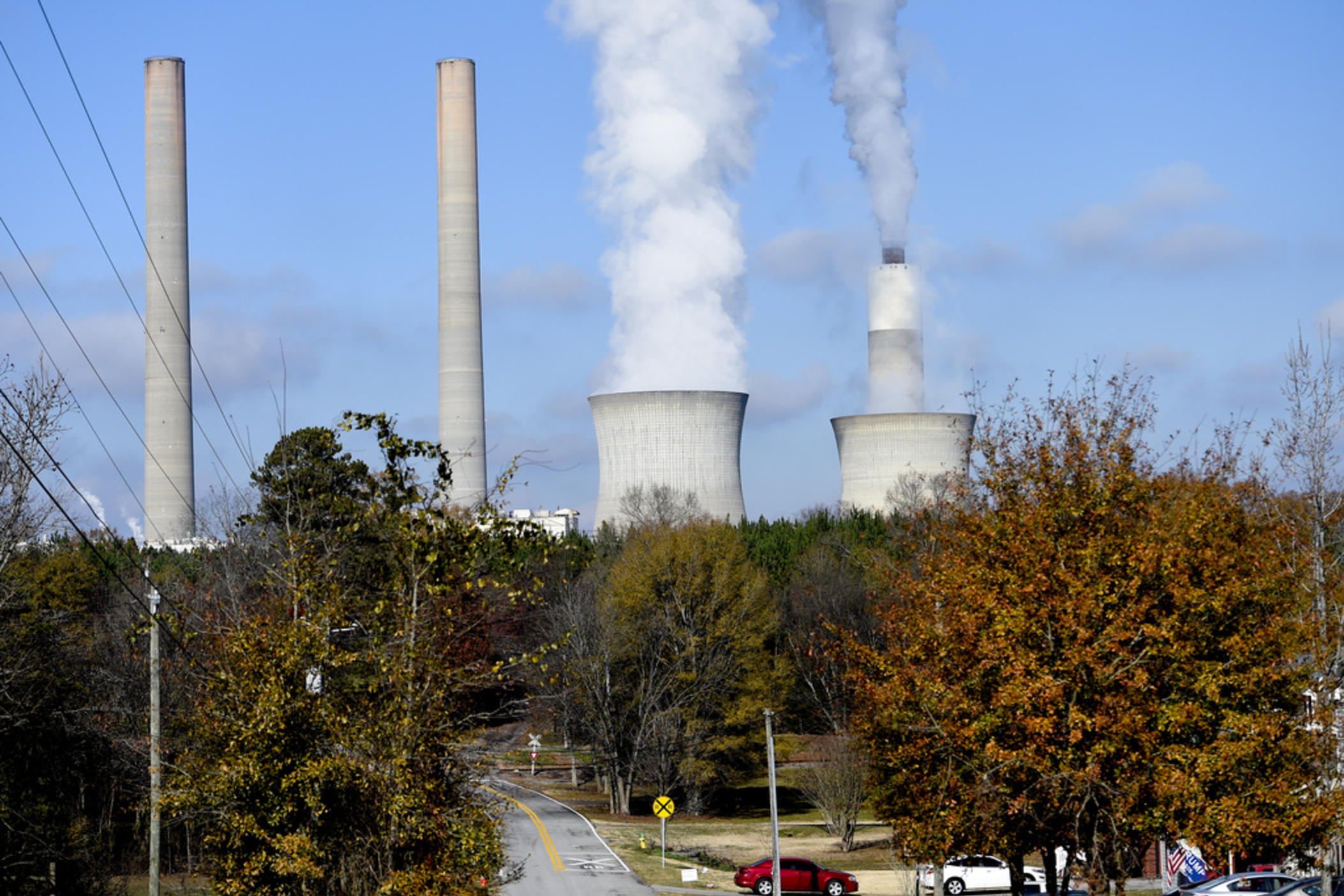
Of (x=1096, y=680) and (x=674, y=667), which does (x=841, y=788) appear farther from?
(x=1096, y=680)

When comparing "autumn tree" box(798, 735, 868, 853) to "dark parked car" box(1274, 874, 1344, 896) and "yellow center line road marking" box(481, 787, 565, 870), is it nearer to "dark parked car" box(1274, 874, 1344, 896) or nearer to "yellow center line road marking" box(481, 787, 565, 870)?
"yellow center line road marking" box(481, 787, 565, 870)

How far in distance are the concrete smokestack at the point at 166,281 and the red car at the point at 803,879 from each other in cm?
4414

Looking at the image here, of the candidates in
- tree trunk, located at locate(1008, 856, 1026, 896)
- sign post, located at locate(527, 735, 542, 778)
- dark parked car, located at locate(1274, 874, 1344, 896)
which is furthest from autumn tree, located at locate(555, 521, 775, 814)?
tree trunk, located at locate(1008, 856, 1026, 896)

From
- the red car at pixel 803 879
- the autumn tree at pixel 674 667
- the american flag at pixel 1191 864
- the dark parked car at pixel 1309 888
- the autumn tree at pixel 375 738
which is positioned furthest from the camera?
the autumn tree at pixel 674 667

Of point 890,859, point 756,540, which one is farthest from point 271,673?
point 756,540

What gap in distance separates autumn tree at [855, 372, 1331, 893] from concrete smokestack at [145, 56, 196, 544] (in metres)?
55.9

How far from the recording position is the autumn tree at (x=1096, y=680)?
515 inches

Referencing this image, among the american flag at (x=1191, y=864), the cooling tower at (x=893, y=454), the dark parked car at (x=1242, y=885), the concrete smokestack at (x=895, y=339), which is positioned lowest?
the dark parked car at (x=1242, y=885)

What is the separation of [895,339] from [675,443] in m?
16.6

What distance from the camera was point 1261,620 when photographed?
14.6 metres

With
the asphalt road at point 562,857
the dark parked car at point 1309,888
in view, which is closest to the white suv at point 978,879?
the asphalt road at point 562,857

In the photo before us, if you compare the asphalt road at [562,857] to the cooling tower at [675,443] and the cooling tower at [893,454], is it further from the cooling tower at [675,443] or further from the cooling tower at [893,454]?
the cooling tower at [893,454]

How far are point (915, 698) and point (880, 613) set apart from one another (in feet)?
13.6

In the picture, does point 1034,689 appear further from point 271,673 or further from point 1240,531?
point 271,673
